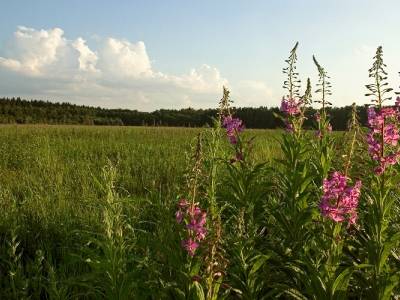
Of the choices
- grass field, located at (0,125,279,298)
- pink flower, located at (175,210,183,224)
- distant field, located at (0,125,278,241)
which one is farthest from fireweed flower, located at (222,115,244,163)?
pink flower, located at (175,210,183,224)

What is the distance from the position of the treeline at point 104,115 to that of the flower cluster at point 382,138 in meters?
40.6

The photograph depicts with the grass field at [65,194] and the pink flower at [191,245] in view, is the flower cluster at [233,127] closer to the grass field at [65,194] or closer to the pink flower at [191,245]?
the grass field at [65,194]

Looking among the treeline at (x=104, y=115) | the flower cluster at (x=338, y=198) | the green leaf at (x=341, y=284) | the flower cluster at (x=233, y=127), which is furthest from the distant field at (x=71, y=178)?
the treeline at (x=104, y=115)

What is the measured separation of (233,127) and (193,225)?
94.5 inches

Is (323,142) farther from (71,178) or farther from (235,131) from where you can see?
(71,178)

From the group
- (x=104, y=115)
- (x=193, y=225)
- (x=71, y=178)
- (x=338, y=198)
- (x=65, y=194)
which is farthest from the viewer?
(x=104, y=115)

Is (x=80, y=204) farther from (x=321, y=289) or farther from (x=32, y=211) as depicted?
(x=321, y=289)

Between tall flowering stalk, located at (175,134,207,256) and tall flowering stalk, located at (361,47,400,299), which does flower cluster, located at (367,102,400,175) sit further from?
tall flowering stalk, located at (175,134,207,256)

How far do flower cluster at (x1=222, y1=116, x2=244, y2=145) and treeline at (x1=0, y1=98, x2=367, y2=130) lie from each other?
39.6 metres

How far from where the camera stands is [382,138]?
3.44 metres

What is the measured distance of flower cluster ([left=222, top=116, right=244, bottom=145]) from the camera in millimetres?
4840

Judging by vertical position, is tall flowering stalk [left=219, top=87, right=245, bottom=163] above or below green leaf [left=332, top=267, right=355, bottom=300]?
above

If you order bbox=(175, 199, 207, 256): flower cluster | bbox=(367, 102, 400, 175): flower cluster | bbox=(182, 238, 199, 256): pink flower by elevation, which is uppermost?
bbox=(367, 102, 400, 175): flower cluster

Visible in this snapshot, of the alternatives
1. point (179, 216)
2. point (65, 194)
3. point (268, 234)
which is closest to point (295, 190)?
point (268, 234)
